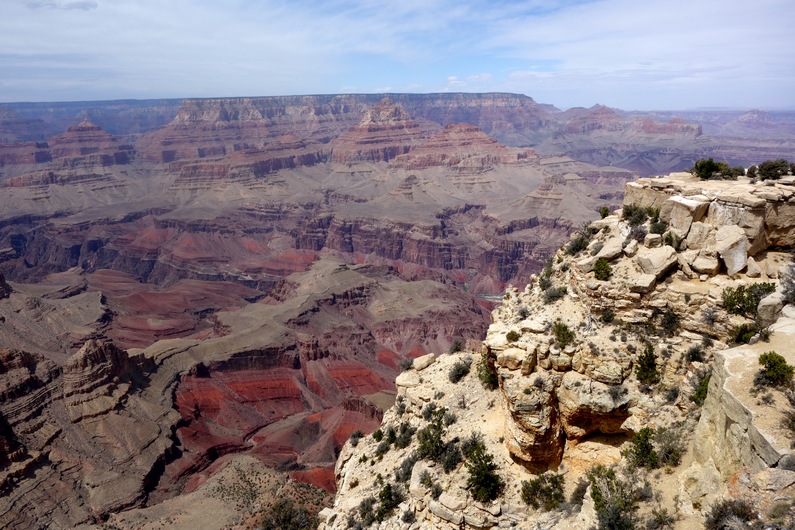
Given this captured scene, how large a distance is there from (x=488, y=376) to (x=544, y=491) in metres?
5.84

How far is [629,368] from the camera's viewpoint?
17016mm

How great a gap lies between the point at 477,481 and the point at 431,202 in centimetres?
16626

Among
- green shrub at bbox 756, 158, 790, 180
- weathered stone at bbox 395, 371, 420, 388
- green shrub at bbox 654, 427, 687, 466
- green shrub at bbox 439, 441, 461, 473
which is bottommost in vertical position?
weathered stone at bbox 395, 371, 420, 388

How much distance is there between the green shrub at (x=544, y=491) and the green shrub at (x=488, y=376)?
4.96m

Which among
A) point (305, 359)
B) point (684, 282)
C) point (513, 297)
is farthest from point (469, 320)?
point (684, 282)

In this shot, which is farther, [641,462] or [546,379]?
[546,379]

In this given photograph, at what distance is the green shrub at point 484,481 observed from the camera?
57.5 feet

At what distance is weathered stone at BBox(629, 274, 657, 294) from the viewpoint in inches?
687

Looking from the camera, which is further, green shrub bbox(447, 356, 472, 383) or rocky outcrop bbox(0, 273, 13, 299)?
rocky outcrop bbox(0, 273, 13, 299)

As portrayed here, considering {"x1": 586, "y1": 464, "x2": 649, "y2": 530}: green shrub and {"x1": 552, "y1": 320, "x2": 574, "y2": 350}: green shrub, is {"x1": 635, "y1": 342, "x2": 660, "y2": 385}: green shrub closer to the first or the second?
{"x1": 552, "y1": 320, "x2": 574, "y2": 350}: green shrub

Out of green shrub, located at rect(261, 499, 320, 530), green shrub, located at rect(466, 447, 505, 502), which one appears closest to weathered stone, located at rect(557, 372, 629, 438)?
green shrub, located at rect(466, 447, 505, 502)

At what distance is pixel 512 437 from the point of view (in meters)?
17.6

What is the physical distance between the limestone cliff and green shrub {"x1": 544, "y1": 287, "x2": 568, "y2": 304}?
63 mm

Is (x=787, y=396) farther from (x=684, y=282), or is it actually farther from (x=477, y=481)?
(x=477, y=481)
